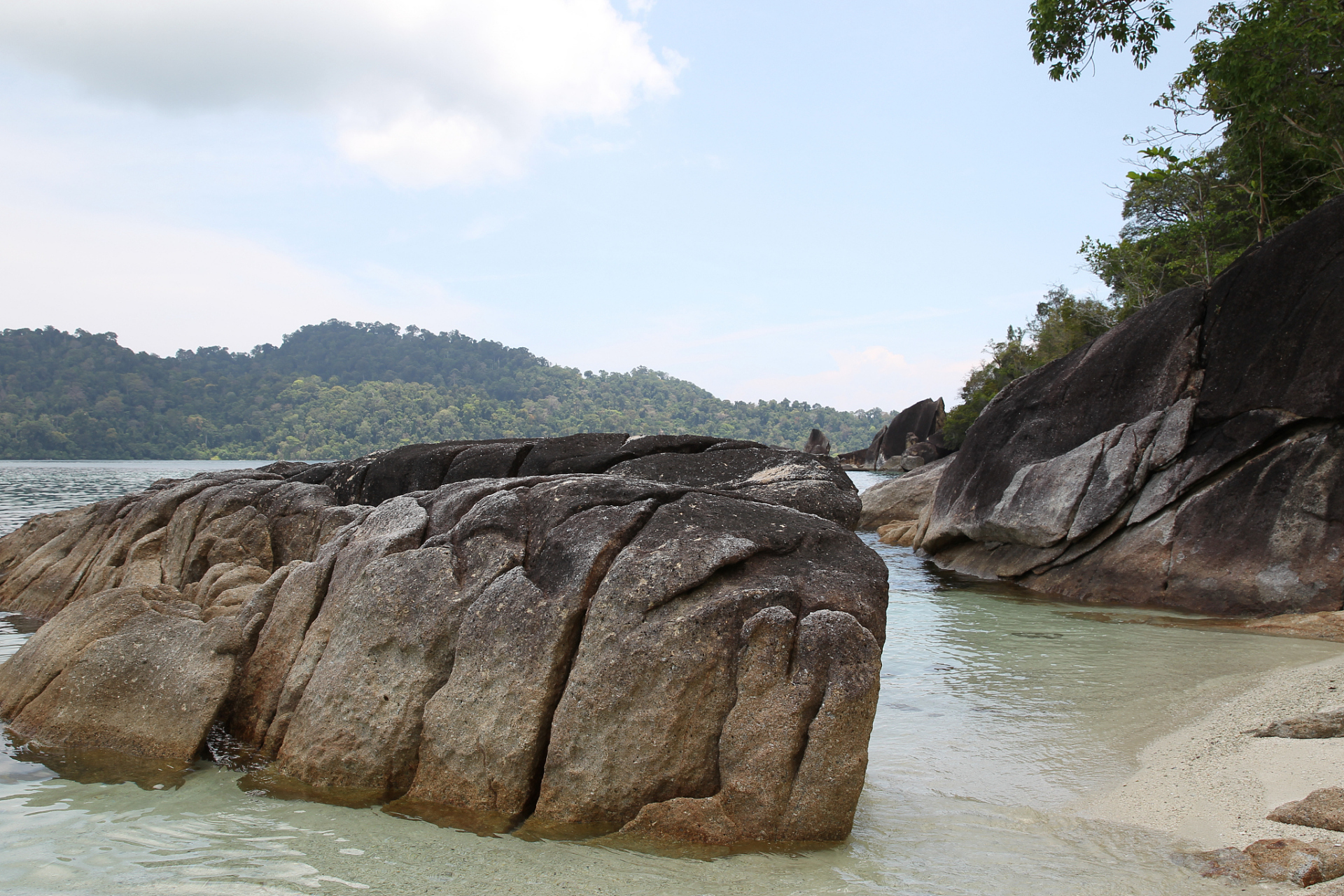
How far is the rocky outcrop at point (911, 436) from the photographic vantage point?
2188 inches

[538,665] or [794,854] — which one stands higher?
[538,665]

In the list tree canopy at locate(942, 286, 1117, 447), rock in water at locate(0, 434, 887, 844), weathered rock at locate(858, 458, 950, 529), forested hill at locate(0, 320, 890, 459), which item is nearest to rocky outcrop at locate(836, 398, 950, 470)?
tree canopy at locate(942, 286, 1117, 447)

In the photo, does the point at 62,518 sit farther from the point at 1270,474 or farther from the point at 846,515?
the point at 1270,474

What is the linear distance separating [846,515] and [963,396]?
53867mm

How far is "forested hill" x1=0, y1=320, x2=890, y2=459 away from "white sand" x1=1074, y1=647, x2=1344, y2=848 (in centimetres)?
7121

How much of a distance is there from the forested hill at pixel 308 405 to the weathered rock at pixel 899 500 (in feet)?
175

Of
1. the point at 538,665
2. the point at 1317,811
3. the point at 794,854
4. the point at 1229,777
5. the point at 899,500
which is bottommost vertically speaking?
the point at 794,854

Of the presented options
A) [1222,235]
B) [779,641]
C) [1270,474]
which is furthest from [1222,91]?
[779,641]

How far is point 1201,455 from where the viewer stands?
39.6ft

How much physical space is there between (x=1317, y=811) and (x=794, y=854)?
9.04 ft

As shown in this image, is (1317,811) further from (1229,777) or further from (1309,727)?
(1309,727)

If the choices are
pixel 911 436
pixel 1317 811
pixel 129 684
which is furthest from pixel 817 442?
A: pixel 1317 811

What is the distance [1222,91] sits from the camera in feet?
49.9

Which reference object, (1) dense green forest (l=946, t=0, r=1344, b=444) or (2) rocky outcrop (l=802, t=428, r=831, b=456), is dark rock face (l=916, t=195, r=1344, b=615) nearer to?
(1) dense green forest (l=946, t=0, r=1344, b=444)
